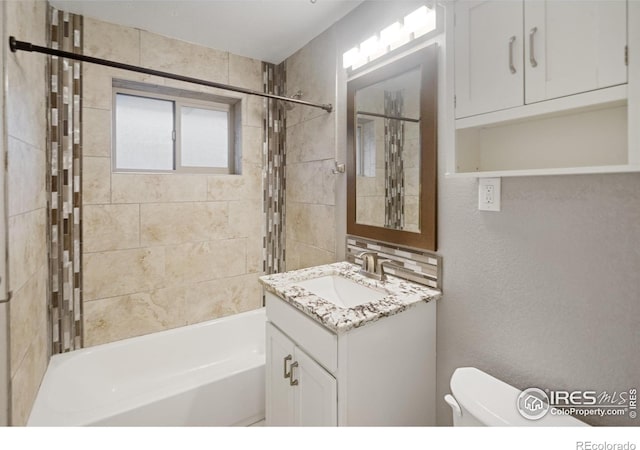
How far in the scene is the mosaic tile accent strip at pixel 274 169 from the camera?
101 inches

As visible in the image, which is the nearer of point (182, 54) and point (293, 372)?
point (293, 372)

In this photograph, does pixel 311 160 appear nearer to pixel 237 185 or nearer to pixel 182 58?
pixel 237 185

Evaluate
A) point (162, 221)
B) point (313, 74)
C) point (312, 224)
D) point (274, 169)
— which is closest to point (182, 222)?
point (162, 221)

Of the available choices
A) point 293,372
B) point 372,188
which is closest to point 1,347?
point 293,372

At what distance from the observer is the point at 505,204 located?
115 cm

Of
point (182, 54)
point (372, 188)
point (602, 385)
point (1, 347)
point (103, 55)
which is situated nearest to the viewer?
point (602, 385)

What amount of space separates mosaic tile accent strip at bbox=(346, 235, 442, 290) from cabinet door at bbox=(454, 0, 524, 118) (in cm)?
65

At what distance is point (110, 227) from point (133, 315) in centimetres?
62

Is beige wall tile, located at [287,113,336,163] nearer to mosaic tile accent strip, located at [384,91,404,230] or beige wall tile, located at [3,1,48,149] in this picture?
mosaic tile accent strip, located at [384,91,404,230]

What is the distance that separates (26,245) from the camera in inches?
55.1

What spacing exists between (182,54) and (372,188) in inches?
66.6

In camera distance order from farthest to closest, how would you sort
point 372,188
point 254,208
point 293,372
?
1. point 254,208
2. point 372,188
3. point 293,372

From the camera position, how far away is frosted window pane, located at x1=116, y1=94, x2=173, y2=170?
2205 millimetres
